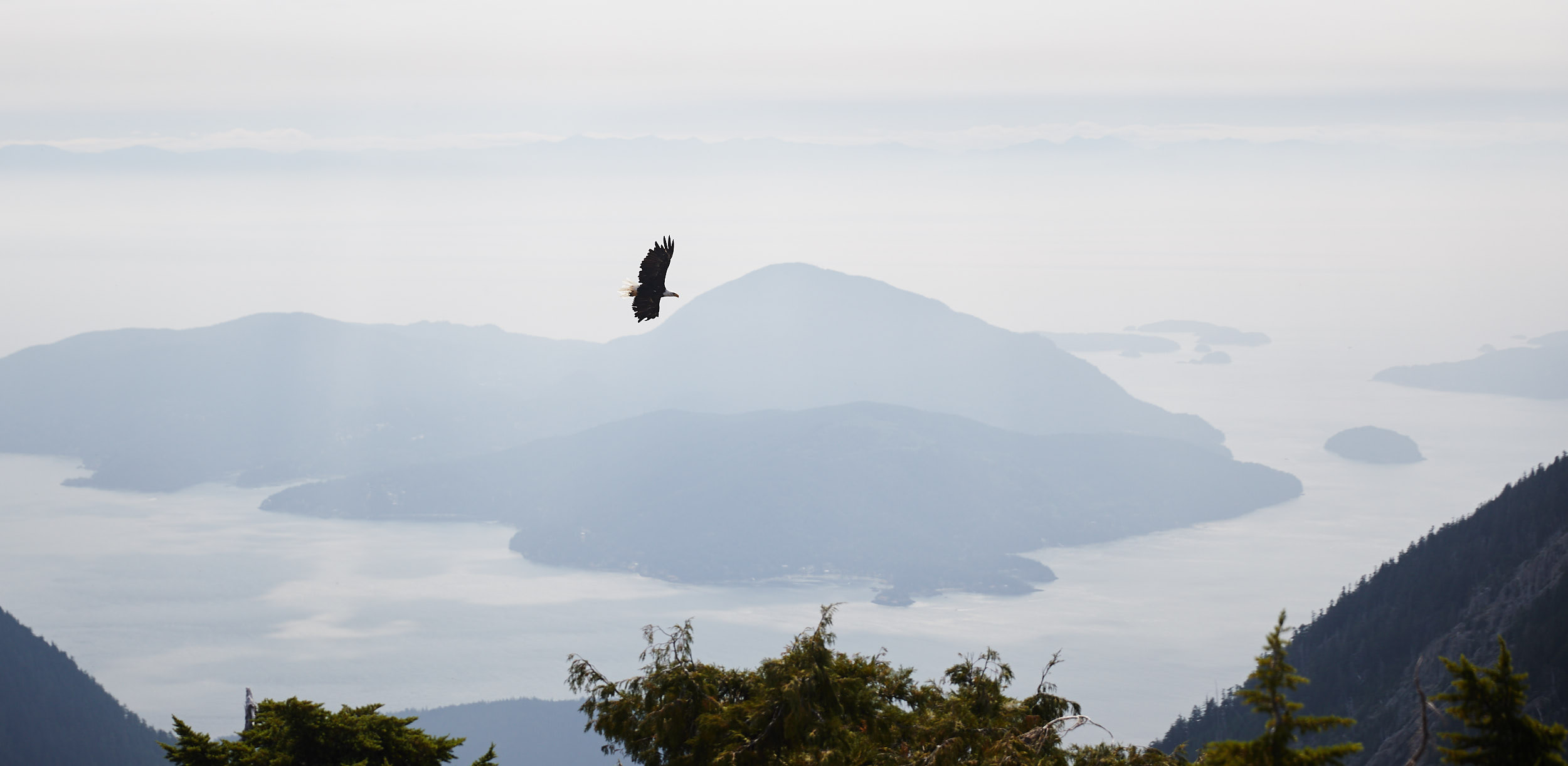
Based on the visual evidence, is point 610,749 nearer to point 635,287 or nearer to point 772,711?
point 772,711

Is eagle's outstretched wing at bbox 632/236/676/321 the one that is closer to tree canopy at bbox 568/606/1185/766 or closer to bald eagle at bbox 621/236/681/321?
bald eagle at bbox 621/236/681/321

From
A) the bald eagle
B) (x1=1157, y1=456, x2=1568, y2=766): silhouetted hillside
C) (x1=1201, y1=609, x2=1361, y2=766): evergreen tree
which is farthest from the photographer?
(x1=1157, y1=456, x2=1568, y2=766): silhouetted hillside

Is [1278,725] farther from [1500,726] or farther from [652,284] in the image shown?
[652,284]

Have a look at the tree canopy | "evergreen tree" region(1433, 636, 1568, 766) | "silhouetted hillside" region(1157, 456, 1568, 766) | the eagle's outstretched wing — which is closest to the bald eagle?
the eagle's outstretched wing

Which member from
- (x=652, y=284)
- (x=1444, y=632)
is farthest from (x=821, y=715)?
(x=1444, y=632)

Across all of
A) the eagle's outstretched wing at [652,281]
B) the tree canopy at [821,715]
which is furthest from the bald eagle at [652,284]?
the tree canopy at [821,715]
